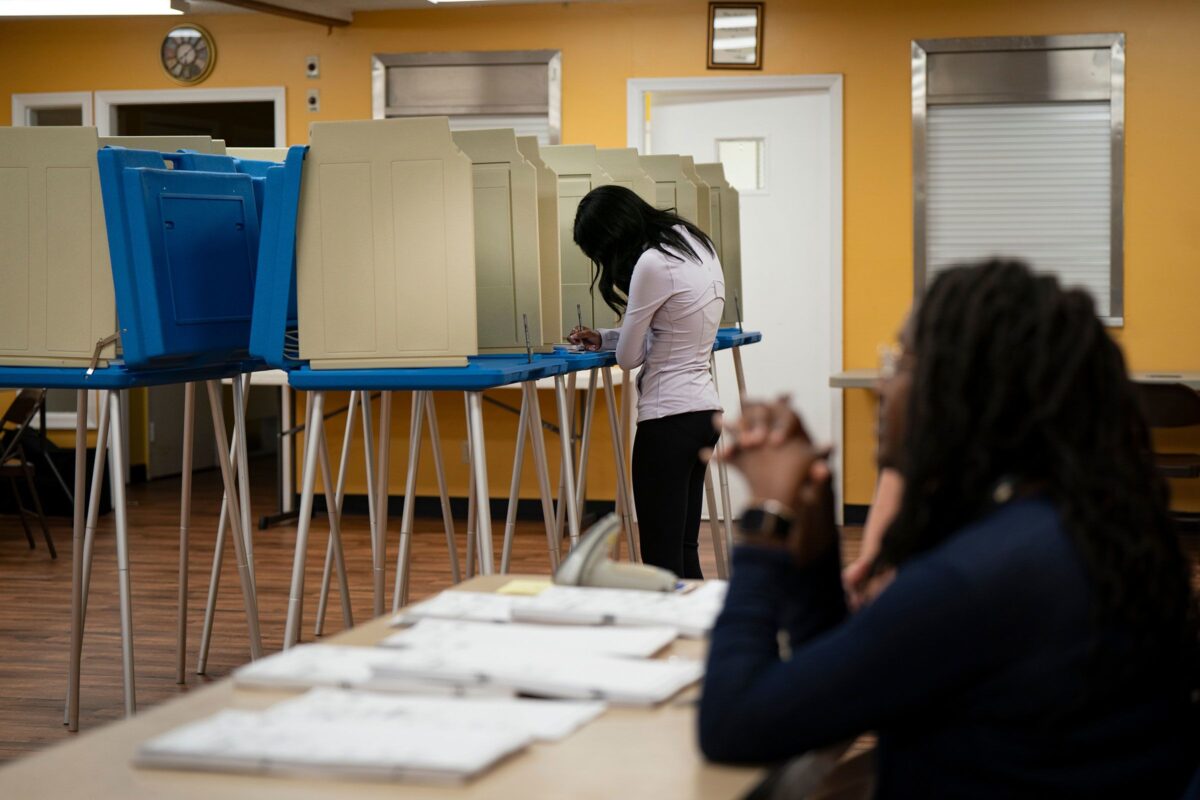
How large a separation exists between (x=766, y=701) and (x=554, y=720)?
20cm

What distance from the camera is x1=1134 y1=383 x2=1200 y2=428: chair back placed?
572cm

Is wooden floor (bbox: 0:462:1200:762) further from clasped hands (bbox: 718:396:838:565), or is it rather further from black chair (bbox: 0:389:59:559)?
clasped hands (bbox: 718:396:838:565)

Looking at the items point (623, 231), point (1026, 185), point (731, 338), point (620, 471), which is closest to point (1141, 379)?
point (1026, 185)

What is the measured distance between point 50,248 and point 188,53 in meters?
4.59

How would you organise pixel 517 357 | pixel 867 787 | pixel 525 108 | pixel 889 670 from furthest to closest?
1. pixel 525 108
2. pixel 517 357
3. pixel 867 787
4. pixel 889 670

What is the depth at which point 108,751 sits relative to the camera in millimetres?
1182

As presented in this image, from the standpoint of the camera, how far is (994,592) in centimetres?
113

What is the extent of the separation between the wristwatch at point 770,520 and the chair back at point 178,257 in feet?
7.04

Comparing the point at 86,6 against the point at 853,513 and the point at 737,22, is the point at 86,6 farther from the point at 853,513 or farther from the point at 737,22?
the point at 853,513

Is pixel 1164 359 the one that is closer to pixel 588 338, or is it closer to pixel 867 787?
pixel 588 338

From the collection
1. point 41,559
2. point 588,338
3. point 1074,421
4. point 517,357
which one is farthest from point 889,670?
Result: point 41,559

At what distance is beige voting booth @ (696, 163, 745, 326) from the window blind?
1.74m

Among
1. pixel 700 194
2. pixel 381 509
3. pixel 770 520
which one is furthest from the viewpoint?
pixel 700 194

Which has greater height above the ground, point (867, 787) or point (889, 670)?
point (889, 670)
